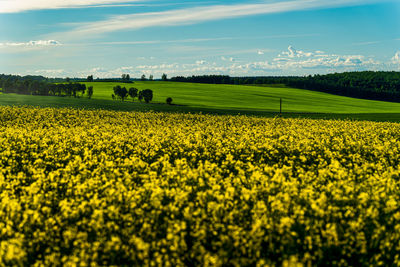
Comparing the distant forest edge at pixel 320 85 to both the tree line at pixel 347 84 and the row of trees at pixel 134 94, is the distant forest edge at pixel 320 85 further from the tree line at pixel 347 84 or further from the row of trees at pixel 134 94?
the row of trees at pixel 134 94

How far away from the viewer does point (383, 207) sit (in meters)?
9.35

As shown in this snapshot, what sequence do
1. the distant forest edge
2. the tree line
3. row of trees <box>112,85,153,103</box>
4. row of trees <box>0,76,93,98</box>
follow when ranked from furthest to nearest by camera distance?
the tree line → the distant forest edge → row of trees <box>0,76,93,98</box> → row of trees <box>112,85,153,103</box>

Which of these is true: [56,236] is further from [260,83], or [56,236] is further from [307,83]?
[260,83]

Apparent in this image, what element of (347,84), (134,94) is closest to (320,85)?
(347,84)

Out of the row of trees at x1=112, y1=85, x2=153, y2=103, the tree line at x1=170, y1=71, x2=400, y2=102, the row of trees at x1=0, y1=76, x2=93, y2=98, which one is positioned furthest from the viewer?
the tree line at x1=170, y1=71, x2=400, y2=102

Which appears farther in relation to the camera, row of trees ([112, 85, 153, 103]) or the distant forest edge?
the distant forest edge

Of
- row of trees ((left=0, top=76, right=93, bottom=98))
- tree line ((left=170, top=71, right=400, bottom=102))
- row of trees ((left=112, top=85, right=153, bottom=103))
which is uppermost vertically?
tree line ((left=170, top=71, right=400, bottom=102))

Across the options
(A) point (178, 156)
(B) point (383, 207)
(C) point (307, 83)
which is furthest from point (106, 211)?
(C) point (307, 83)

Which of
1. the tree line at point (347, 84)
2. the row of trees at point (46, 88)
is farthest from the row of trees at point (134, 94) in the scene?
the tree line at point (347, 84)

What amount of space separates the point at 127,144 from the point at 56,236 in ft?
32.1

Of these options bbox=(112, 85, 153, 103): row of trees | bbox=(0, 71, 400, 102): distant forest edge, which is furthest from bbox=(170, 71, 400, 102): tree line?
bbox=(112, 85, 153, 103): row of trees

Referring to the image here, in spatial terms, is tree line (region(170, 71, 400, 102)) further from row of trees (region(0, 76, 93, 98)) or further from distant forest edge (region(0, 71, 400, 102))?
row of trees (region(0, 76, 93, 98))

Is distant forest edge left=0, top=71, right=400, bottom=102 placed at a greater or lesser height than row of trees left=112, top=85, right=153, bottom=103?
greater

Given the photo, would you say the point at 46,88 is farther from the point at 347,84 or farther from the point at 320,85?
the point at 347,84
